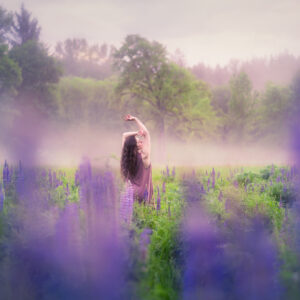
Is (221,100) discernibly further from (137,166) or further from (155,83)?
(137,166)

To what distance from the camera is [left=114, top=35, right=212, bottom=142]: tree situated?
2283 cm

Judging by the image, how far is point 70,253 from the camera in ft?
6.02

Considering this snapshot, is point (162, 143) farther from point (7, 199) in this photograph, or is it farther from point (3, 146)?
point (7, 199)

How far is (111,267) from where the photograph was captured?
166 centimetres

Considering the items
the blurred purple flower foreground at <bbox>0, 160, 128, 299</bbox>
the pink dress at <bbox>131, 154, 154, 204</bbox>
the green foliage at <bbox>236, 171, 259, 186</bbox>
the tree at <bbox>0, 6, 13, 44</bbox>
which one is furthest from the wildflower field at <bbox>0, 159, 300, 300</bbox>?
the tree at <bbox>0, 6, 13, 44</bbox>

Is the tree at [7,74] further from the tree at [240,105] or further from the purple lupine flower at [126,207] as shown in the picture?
the purple lupine flower at [126,207]

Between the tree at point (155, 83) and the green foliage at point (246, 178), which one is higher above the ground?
the tree at point (155, 83)

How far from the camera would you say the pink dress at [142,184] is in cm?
462

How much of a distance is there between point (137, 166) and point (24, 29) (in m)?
26.4

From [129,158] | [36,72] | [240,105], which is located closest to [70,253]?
[129,158]

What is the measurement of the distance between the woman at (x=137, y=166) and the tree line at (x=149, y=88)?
1672cm

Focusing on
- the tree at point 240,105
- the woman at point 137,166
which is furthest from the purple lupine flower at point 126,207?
the tree at point 240,105

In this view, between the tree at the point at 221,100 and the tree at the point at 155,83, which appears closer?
the tree at the point at 155,83

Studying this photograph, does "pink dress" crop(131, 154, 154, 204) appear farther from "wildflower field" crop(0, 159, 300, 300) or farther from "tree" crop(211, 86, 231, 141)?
"tree" crop(211, 86, 231, 141)
